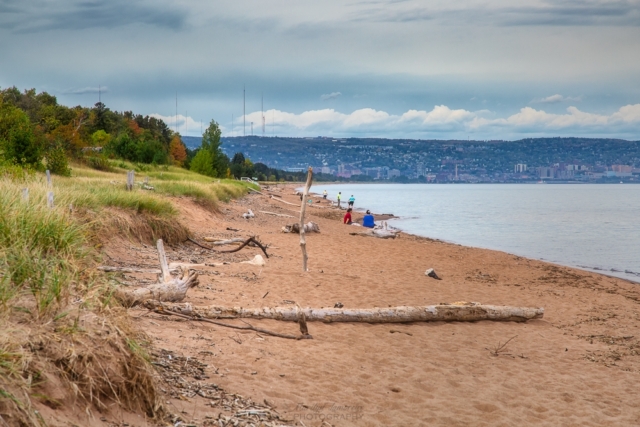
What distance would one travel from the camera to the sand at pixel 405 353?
6.31m

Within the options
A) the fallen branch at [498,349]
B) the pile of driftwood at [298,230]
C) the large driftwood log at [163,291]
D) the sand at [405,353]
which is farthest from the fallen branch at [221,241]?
the fallen branch at [498,349]

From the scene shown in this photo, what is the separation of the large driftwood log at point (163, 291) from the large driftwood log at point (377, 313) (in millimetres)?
174

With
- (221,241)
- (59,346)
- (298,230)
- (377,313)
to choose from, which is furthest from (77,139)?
(59,346)

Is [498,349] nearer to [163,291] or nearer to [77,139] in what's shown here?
[163,291]

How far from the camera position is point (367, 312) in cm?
967

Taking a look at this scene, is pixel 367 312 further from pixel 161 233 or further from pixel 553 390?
pixel 161 233

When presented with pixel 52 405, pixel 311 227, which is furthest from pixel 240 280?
pixel 311 227

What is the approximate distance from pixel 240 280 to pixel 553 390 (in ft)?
20.6

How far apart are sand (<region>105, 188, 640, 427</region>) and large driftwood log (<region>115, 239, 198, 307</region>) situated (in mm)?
247

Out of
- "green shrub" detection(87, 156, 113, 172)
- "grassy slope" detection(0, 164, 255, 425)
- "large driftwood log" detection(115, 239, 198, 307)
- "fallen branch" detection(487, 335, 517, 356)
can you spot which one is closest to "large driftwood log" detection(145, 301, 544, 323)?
"large driftwood log" detection(115, 239, 198, 307)

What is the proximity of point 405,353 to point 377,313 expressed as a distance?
4.48 ft

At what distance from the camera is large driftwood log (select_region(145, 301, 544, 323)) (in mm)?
8148

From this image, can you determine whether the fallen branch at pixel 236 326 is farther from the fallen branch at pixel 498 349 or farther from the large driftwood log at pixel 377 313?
the fallen branch at pixel 498 349

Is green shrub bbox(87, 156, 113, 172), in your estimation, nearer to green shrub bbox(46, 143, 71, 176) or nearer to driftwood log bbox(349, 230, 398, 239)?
green shrub bbox(46, 143, 71, 176)
